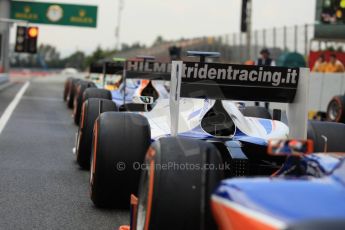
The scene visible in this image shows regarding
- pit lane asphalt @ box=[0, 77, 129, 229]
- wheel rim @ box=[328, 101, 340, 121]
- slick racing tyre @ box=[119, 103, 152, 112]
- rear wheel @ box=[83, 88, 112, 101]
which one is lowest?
pit lane asphalt @ box=[0, 77, 129, 229]

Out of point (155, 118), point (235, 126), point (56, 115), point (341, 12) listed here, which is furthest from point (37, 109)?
point (235, 126)

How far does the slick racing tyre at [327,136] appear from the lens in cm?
566

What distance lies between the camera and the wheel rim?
15.2 metres

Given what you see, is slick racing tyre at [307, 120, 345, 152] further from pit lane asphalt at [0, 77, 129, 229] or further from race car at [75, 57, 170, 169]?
race car at [75, 57, 170, 169]

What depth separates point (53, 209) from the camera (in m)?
5.85

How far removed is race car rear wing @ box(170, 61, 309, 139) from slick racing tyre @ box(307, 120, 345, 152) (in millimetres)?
477

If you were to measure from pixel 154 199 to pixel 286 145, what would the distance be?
0.83m

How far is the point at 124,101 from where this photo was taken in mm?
10125

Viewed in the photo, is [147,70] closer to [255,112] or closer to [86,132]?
[255,112]

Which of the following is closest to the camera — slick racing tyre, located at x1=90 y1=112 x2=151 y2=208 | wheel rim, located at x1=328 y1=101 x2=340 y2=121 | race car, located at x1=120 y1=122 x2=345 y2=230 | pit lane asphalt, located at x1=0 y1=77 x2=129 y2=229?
race car, located at x1=120 y1=122 x2=345 y2=230

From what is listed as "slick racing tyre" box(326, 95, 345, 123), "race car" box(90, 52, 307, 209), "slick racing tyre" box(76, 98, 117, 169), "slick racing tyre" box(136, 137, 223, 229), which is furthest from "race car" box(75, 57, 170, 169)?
"slick racing tyre" box(326, 95, 345, 123)

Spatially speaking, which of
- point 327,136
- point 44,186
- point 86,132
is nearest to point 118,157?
point 44,186

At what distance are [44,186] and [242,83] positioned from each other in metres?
2.54

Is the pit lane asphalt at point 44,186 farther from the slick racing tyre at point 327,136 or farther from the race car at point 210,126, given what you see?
the slick racing tyre at point 327,136
